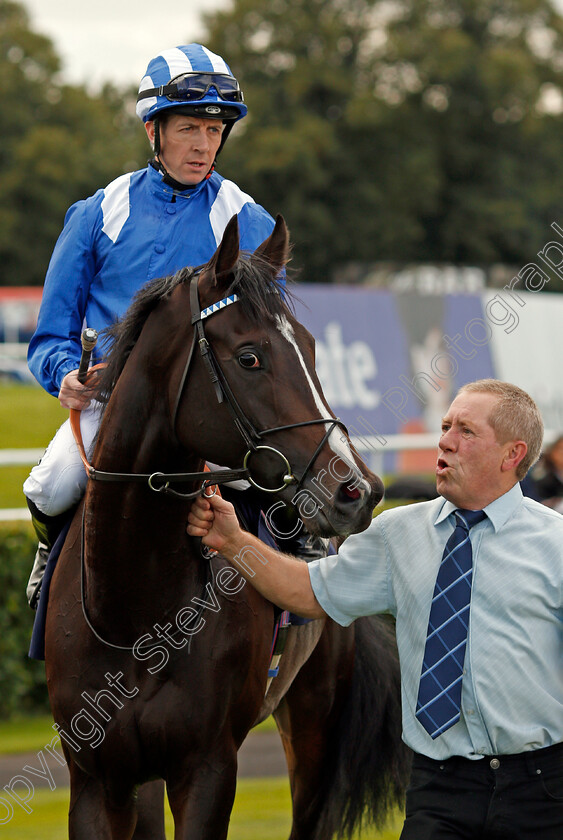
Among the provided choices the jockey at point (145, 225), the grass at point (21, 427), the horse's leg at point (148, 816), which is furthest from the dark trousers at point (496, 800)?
the grass at point (21, 427)

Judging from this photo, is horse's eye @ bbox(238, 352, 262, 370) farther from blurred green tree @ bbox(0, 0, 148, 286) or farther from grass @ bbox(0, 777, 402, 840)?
blurred green tree @ bbox(0, 0, 148, 286)

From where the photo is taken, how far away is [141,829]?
3.44m

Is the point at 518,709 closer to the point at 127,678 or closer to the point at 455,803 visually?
the point at 455,803

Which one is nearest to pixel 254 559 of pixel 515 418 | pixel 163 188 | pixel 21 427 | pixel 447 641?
pixel 447 641

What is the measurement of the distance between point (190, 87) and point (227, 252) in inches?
28.8

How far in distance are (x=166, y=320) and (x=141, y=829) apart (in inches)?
64.6

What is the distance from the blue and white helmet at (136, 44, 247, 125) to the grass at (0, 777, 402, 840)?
3.08 meters

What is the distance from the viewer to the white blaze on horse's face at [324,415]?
2.58 meters

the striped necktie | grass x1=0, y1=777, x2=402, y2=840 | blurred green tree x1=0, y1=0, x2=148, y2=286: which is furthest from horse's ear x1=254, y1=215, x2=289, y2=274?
blurred green tree x1=0, y1=0, x2=148, y2=286

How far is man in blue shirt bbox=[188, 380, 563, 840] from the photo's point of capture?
265 cm

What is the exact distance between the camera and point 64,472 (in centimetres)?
317

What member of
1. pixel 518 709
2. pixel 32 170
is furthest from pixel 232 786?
pixel 32 170

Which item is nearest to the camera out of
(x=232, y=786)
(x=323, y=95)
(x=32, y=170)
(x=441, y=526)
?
(x=441, y=526)

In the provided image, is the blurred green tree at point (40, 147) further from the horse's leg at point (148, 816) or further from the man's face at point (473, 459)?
the man's face at point (473, 459)
